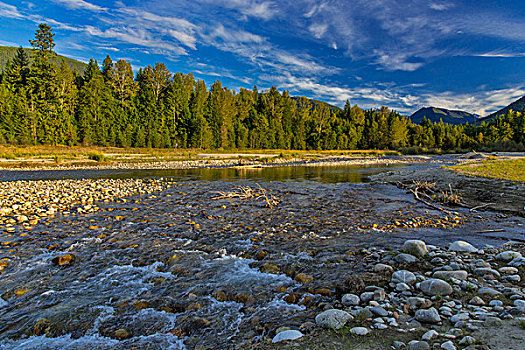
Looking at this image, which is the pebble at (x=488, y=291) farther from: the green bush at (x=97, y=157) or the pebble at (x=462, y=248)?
the green bush at (x=97, y=157)

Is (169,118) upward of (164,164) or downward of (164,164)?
upward

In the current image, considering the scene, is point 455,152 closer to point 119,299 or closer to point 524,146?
point 524,146

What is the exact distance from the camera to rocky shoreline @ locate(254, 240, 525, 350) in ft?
8.20

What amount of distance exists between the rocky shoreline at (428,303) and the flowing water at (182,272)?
14.8 inches

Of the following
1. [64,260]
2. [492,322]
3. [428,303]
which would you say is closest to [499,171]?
[428,303]

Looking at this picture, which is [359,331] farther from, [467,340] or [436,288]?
[436,288]

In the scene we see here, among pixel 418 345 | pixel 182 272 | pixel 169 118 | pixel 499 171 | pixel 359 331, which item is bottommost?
pixel 182 272

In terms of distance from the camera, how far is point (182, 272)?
4.60m

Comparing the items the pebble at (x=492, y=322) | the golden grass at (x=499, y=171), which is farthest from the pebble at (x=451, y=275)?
the golden grass at (x=499, y=171)

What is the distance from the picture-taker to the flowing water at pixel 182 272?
9.98 ft

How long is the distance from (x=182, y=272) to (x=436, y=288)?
4020 mm

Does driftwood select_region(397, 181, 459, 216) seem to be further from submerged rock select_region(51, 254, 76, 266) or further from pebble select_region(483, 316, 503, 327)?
submerged rock select_region(51, 254, 76, 266)

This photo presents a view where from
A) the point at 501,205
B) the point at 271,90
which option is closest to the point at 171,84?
the point at 271,90

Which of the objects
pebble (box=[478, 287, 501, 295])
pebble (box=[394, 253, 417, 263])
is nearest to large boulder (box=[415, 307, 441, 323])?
pebble (box=[478, 287, 501, 295])
